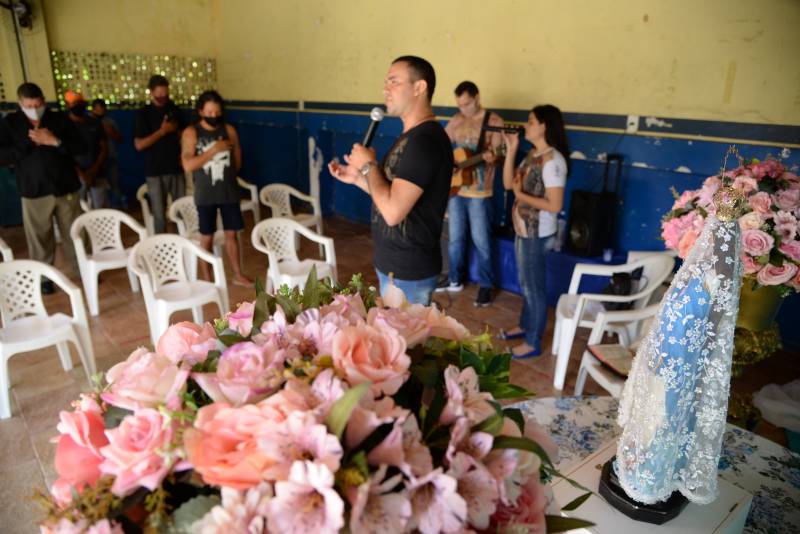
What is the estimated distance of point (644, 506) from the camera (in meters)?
0.99

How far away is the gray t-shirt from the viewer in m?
3.70

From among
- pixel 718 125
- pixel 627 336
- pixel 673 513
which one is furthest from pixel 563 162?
pixel 673 513

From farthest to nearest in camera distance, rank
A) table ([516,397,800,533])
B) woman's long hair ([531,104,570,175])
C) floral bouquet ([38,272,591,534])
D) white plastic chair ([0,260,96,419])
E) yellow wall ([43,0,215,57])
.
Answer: yellow wall ([43,0,215,57]) → woman's long hair ([531,104,570,175]) → white plastic chair ([0,260,96,419]) → table ([516,397,800,533]) → floral bouquet ([38,272,591,534])

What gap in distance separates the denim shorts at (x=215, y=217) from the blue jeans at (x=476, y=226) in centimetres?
163

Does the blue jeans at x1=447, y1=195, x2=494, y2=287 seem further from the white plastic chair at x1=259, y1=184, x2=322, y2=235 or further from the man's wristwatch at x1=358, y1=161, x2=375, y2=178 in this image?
the man's wristwatch at x1=358, y1=161, x2=375, y2=178

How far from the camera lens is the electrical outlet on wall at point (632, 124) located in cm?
360

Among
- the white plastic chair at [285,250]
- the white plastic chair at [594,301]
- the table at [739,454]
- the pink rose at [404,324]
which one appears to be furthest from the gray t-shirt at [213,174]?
the pink rose at [404,324]

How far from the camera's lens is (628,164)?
370 centimetres

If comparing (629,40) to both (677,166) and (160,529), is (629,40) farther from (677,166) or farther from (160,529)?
(160,529)

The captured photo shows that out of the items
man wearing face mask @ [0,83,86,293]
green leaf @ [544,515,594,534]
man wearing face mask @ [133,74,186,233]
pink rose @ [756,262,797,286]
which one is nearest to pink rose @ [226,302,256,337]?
green leaf @ [544,515,594,534]

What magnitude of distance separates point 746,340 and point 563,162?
1.36 m

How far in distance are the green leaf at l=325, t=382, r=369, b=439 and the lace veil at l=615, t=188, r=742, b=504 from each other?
0.67 m

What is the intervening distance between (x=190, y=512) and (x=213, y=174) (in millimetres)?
3560

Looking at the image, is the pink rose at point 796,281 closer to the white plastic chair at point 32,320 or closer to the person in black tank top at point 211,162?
the white plastic chair at point 32,320
